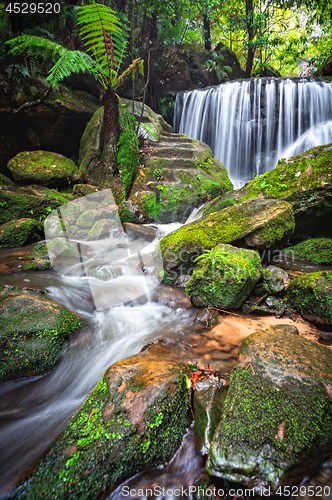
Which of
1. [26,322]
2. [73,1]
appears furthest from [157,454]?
[73,1]

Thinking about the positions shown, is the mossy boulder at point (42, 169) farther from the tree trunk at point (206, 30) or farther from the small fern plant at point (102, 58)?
the tree trunk at point (206, 30)

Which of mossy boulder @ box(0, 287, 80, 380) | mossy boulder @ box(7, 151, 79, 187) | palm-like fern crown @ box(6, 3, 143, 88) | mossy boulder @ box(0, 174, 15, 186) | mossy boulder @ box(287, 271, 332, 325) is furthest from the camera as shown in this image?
mossy boulder @ box(7, 151, 79, 187)

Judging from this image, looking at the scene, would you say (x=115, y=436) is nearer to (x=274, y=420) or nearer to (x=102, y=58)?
Result: (x=274, y=420)

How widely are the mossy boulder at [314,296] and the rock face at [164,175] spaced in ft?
14.3

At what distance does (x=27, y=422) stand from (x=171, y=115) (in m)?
13.5

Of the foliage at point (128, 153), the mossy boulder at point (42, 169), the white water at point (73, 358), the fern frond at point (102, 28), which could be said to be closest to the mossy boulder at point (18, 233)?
the white water at point (73, 358)

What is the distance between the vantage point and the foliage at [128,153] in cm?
752

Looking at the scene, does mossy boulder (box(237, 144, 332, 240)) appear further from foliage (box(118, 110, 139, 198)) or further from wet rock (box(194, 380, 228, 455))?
wet rock (box(194, 380, 228, 455))

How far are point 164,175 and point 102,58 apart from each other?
3621 mm

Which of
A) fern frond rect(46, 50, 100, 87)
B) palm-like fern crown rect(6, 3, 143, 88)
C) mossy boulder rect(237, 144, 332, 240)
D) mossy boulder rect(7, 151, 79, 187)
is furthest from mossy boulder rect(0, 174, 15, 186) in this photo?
mossy boulder rect(237, 144, 332, 240)

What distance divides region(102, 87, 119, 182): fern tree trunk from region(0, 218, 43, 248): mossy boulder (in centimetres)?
296

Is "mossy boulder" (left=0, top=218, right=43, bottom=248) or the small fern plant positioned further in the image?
the small fern plant

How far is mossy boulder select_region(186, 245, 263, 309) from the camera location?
3.07 meters

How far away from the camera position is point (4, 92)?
753cm
